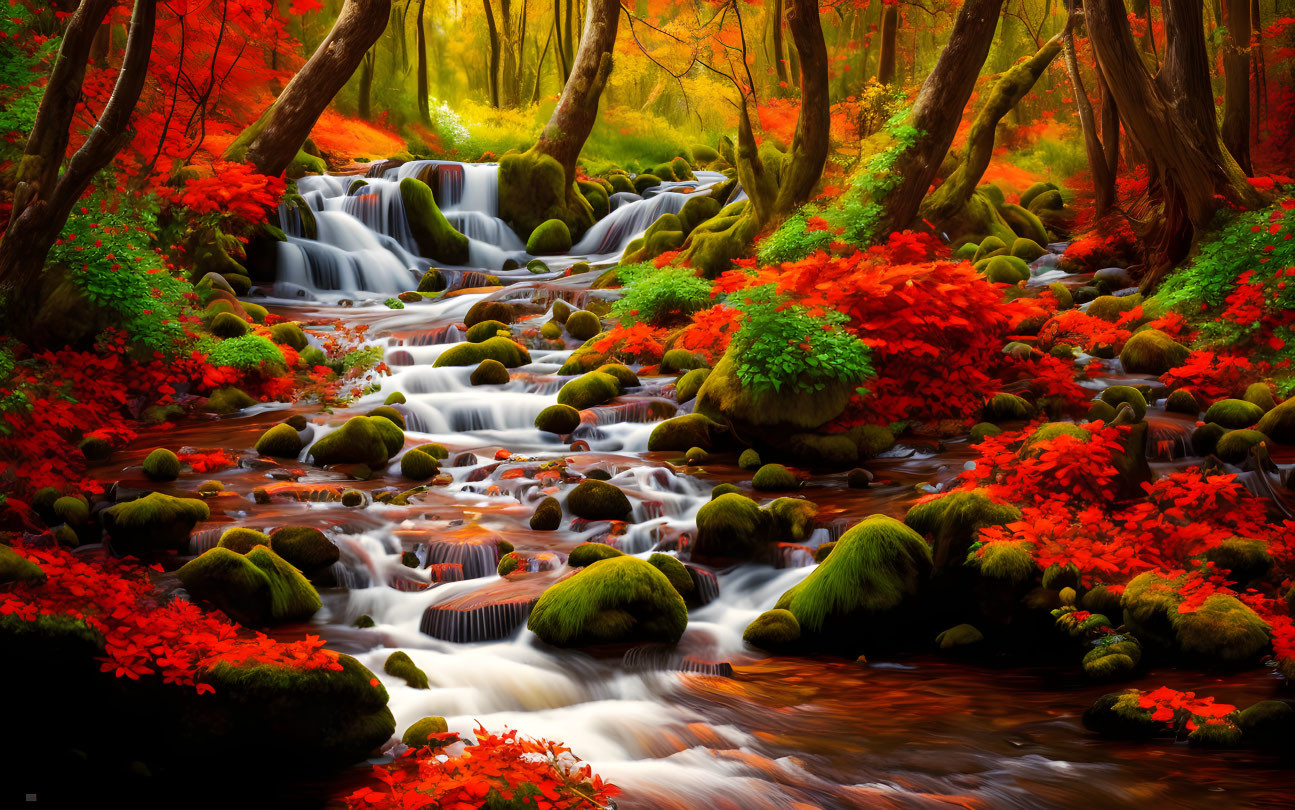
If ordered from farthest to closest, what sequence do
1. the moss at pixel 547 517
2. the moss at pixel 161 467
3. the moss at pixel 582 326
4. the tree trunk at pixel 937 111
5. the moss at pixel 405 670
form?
1. the moss at pixel 582 326
2. the tree trunk at pixel 937 111
3. the moss at pixel 161 467
4. the moss at pixel 547 517
5. the moss at pixel 405 670

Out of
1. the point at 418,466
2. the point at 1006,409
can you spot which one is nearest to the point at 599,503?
the point at 418,466

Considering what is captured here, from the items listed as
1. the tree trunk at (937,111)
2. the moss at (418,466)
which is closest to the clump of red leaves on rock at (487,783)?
the moss at (418,466)

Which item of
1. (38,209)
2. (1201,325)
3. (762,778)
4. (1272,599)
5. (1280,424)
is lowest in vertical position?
(762,778)

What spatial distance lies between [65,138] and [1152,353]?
10545 millimetres

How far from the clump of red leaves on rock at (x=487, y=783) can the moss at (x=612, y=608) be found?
1388 mm

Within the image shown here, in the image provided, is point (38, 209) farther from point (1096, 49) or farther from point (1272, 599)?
point (1096, 49)

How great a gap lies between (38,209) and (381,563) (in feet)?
10.2

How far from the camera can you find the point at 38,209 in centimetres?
559

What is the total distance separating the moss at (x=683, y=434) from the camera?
357 inches

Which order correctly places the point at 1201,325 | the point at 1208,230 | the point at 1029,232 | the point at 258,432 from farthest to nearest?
the point at 1029,232 < the point at 1208,230 < the point at 1201,325 < the point at 258,432

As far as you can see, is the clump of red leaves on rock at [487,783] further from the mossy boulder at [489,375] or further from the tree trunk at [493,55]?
the tree trunk at [493,55]

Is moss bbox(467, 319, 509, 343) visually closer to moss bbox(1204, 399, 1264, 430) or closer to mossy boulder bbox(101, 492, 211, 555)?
mossy boulder bbox(101, 492, 211, 555)

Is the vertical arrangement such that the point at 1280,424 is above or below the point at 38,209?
below

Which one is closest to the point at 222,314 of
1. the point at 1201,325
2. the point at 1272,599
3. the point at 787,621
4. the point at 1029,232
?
the point at 787,621
